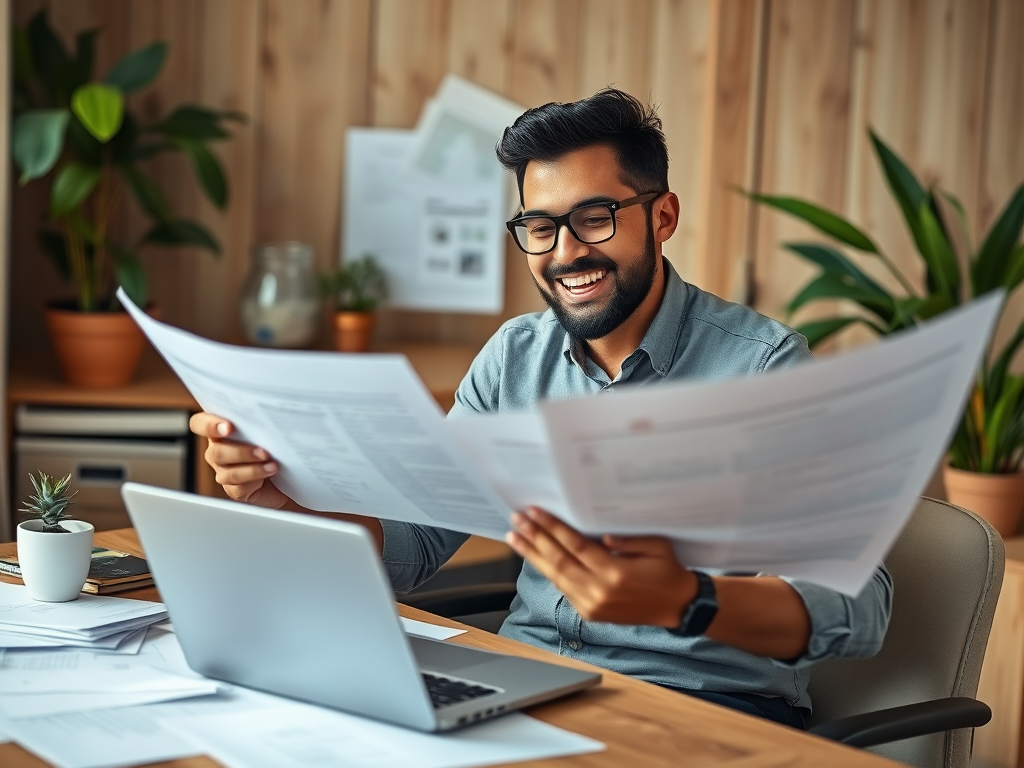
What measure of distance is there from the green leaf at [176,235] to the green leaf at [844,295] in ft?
4.52

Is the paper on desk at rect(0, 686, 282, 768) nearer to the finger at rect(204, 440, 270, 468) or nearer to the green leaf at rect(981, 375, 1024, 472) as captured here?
the finger at rect(204, 440, 270, 468)

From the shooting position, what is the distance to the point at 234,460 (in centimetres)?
139

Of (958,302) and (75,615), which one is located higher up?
(958,302)

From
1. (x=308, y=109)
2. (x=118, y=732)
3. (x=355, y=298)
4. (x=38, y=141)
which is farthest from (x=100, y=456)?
(x=118, y=732)

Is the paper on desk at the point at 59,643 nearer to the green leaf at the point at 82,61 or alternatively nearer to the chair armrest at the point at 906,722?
the chair armrest at the point at 906,722

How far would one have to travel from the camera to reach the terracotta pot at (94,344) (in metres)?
2.92

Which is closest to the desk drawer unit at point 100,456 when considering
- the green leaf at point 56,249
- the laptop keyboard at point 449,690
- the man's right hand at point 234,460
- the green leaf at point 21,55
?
the green leaf at point 56,249

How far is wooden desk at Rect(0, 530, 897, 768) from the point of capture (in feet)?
3.50

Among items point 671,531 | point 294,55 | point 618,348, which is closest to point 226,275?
point 294,55

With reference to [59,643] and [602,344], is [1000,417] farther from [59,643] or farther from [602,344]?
[59,643]

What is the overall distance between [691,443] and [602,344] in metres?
0.79

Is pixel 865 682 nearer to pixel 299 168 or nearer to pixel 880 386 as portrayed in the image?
pixel 880 386

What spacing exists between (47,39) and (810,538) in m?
2.49

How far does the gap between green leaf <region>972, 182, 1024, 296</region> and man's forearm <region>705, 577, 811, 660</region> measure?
5.71ft
